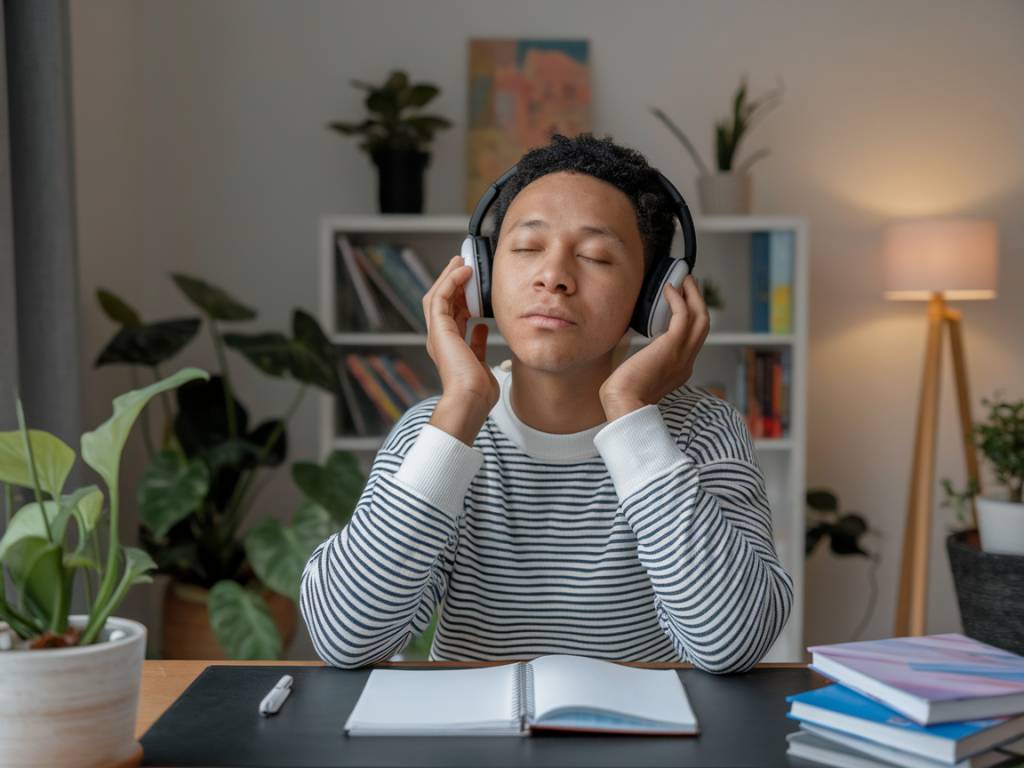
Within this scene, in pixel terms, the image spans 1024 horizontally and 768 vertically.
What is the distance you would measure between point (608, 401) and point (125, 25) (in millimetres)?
2545

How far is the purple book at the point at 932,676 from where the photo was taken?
77 centimetres

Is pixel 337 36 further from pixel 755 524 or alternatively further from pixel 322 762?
pixel 322 762

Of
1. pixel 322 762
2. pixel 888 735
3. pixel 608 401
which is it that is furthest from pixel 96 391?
pixel 888 735

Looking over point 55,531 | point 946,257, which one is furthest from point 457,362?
point 946,257

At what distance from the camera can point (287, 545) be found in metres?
2.45

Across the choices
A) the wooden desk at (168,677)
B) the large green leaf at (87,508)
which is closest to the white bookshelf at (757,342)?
the wooden desk at (168,677)

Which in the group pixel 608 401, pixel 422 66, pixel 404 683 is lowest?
pixel 404 683

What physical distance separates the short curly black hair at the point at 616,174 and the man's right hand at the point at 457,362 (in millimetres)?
77

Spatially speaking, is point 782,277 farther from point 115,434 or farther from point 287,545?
point 115,434

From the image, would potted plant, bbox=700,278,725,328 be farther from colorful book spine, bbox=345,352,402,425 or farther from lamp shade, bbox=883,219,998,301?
colorful book spine, bbox=345,352,402,425

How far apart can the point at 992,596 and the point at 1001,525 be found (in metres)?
0.17

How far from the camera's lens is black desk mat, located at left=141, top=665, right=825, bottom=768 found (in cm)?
79

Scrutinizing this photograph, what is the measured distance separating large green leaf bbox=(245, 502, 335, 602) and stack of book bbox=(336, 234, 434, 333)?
73 cm

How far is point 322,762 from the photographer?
2.56ft
